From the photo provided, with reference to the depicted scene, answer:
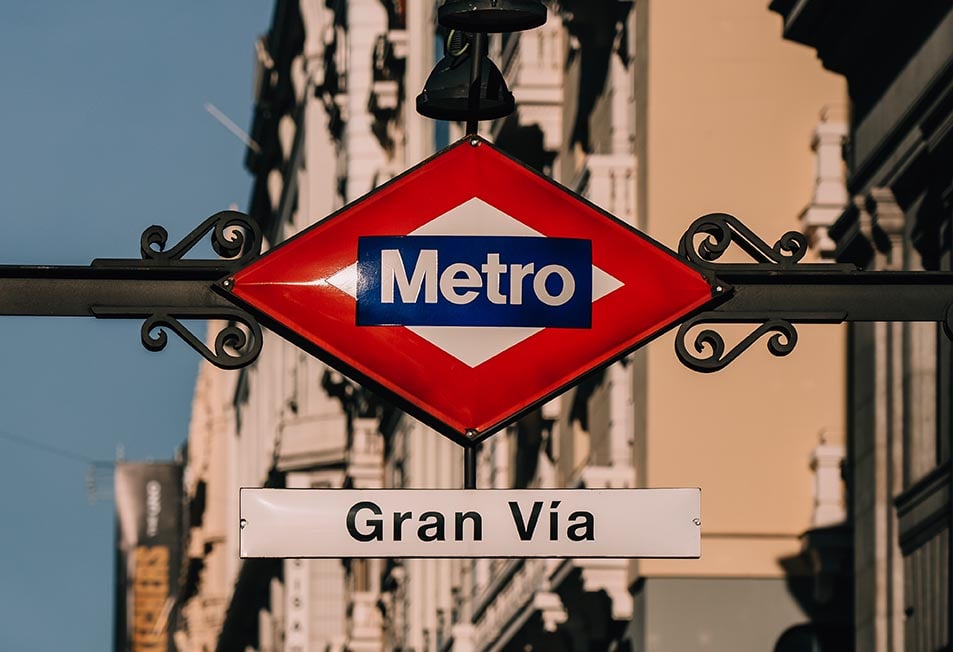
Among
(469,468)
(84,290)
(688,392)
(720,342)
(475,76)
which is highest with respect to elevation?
(688,392)

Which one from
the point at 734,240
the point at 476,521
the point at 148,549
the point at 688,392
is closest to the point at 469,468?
the point at 476,521

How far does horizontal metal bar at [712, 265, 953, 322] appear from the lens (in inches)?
285

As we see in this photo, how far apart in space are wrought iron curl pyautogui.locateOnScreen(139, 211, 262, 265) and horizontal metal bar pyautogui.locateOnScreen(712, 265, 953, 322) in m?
1.42

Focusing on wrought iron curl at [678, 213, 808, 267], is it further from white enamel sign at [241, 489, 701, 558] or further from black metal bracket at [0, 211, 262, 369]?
black metal bracket at [0, 211, 262, 369]

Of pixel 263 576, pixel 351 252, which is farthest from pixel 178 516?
pixel 351 252

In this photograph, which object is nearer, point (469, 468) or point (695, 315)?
point (469, 468)

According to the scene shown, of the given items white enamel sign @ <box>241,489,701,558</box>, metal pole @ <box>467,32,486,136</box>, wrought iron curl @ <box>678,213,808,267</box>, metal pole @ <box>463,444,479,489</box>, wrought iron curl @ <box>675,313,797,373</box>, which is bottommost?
white enamel sign @ <box>241,489,701,558</box>

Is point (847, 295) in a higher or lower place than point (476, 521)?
higher

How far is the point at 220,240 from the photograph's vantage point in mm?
7414

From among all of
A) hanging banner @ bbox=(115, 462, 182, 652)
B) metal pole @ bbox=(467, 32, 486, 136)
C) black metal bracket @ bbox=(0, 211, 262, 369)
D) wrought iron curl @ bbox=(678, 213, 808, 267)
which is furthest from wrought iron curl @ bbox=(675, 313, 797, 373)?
hanging banner @ bbox=(115, 462, 182, 652)

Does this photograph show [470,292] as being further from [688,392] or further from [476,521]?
[688,392]

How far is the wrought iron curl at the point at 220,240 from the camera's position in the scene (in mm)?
7242

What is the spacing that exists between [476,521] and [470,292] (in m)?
0.71

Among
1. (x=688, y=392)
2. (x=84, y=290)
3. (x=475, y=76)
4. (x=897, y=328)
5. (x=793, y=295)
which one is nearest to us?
(x=84, y=290)
